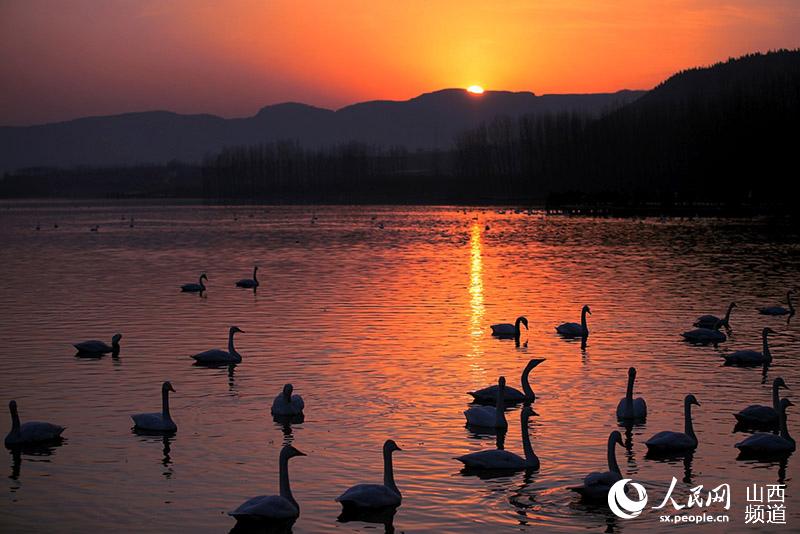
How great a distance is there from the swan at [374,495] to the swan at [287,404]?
460 cm

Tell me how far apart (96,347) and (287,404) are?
8101 millimetres

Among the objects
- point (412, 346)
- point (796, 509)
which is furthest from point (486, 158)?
point (796, 509)

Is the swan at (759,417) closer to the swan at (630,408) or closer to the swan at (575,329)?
the swan at (630,408)

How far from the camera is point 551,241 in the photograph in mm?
65938

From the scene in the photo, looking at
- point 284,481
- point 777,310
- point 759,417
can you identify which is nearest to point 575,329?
point 777,310

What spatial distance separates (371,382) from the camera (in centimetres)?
2052

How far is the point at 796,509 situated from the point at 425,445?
525cm

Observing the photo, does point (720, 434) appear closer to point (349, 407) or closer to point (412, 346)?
point (349, 407)

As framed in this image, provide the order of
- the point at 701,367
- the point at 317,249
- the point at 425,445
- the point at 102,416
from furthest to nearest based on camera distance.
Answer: the point at 317,249 → the point at 701,367 → the point at 102,416 → the point at 425,445

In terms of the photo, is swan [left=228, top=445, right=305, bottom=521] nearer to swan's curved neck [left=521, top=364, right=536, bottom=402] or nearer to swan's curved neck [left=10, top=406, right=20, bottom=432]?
swan's curved neck [left=10, top=406, right=20, bottom=432]

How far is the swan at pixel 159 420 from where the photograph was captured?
54.0ft

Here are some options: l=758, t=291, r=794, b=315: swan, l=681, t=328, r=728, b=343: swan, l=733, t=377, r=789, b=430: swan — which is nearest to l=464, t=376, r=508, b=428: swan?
l=733, t=377, r=789, b=430: swan

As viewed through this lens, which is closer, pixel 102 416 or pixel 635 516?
pixel 635 516

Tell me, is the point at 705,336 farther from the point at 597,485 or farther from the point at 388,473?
the point at 388,473
